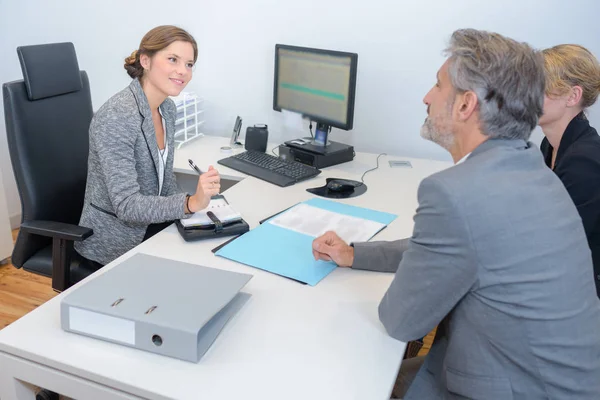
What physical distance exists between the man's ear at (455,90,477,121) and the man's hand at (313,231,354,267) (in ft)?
1.53

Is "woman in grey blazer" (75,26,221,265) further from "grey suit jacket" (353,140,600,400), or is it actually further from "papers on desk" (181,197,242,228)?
"grey suit jacket" (353,140,600,400)

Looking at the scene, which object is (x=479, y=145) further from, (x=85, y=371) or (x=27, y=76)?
(x=27, y=76)

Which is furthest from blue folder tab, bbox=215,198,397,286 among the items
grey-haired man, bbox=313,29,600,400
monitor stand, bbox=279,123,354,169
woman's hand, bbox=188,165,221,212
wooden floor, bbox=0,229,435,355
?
wooden floor, bbox=0,229,435,355

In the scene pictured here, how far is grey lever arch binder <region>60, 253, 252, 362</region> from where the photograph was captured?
1.00 metres

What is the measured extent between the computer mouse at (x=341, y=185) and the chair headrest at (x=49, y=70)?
1018 millimetres

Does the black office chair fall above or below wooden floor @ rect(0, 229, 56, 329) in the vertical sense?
above

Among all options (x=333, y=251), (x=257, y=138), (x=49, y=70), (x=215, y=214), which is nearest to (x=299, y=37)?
(x=257, y=138)

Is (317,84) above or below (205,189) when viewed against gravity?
above

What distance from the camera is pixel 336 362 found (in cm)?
103

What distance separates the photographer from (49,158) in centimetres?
181

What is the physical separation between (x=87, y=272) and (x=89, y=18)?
1795 mm

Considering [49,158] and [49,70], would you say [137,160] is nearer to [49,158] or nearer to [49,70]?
[49,158]

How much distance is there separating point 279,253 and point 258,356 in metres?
0.44

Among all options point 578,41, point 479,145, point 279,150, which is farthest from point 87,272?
point 578,41
